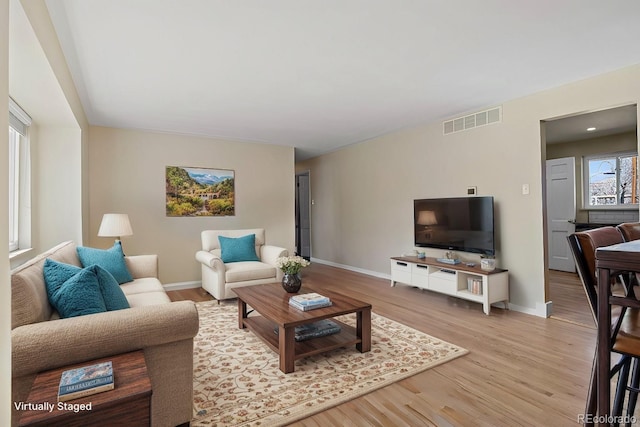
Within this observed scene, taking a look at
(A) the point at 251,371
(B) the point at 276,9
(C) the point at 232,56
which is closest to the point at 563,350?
(A) the point at 251,371

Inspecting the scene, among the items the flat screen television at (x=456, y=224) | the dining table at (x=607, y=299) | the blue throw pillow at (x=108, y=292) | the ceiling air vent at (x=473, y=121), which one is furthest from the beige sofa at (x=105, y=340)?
the ceiling air vent at (x=473, y=121)

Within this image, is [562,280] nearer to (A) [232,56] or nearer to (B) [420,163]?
(B) [420,163]

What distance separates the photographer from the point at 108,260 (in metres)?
3.06

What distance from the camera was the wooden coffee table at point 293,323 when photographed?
230 cm

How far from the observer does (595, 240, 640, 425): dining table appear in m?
0.98

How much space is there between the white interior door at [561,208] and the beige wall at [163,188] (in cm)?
481

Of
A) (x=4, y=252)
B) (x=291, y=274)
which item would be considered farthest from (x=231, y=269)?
(x=4, y=252)

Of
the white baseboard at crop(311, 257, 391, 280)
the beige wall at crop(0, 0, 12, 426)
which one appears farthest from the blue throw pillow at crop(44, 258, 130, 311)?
the white baseboard at crop(311, 257, 391, 280)

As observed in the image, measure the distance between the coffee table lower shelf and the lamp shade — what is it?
6.86 feet

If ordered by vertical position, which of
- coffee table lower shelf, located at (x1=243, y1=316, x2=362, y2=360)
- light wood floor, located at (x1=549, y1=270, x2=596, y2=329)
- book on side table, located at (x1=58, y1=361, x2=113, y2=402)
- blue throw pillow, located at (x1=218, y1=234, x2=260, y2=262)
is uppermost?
blue throw pillow, located at (x1=218, y1=234, x2=260, y2=262)

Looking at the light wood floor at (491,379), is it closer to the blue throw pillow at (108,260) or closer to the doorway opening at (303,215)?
the blue throw pillow at (108,260)

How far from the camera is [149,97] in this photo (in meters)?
3.53

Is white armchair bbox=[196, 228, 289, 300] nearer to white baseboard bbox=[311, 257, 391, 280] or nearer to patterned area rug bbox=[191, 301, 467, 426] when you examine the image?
patterned area rug bbox=[191, 301, 467, 426]

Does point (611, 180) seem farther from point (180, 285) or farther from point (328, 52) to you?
point (180, 285)
